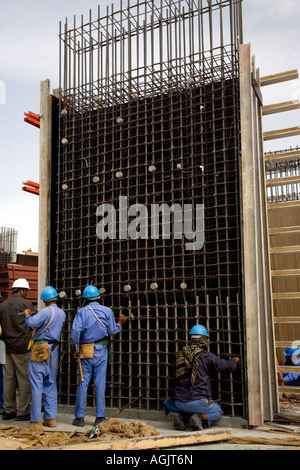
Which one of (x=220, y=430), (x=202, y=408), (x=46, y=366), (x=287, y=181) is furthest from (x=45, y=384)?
(x=287, y=181)

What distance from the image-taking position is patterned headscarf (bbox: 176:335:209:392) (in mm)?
6254

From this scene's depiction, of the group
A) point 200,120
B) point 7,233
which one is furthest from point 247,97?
point 7,233

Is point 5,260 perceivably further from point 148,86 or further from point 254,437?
point 254,437

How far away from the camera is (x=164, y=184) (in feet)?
24.6

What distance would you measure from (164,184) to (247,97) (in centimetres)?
170

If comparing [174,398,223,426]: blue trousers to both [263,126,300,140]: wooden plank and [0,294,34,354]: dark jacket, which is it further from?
[263,126,300,140]: wooden plank

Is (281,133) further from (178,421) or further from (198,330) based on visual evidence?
(178,421)

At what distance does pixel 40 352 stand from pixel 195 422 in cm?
221

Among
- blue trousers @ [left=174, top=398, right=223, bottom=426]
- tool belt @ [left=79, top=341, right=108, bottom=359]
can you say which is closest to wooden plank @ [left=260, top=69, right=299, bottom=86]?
tool belt @ [left=79, top=341, right=108, bottom=359]

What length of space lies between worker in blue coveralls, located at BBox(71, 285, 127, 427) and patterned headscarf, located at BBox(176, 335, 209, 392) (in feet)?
3.35

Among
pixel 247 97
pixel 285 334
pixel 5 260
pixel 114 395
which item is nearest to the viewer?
pixel 247 97

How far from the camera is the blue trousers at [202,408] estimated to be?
6.13 m

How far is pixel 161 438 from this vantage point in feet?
17.3

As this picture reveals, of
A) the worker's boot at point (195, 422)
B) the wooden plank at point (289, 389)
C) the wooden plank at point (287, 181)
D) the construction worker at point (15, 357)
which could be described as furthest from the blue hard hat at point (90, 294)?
the wooden plank at point (287, 181)
